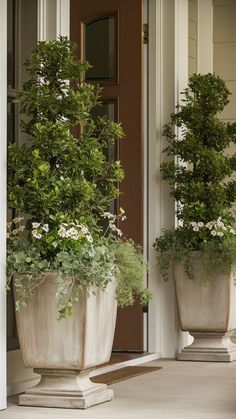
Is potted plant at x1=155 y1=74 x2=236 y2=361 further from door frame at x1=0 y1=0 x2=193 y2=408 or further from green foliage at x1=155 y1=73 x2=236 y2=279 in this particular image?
door frame at x1=0 y1=0 x2=193 y2=408

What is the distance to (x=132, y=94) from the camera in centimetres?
696

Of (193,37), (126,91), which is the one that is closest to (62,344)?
(126,91)

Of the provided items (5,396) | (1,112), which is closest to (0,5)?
(1,112)

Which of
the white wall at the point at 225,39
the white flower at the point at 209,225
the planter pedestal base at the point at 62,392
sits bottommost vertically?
the planter pedestal base at the point at 62,392

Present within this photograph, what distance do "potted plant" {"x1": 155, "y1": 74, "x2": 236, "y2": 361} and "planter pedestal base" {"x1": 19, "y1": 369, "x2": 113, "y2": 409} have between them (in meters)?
1.92

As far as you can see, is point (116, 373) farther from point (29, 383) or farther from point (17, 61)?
point (17, 61)

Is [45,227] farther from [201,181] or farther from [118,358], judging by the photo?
[201,181]

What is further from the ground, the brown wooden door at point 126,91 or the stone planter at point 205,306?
the brown wooden door at point 126,91

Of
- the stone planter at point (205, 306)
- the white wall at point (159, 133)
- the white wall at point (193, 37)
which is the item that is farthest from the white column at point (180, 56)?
the white wall at point (193, 37)

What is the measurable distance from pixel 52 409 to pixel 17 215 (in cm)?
114

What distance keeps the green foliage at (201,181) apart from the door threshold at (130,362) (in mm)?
549

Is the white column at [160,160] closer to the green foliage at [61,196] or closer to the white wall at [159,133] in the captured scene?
the white wall at [159,133]

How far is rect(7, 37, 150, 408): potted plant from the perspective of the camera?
469 centimetres

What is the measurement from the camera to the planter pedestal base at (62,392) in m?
4.78
